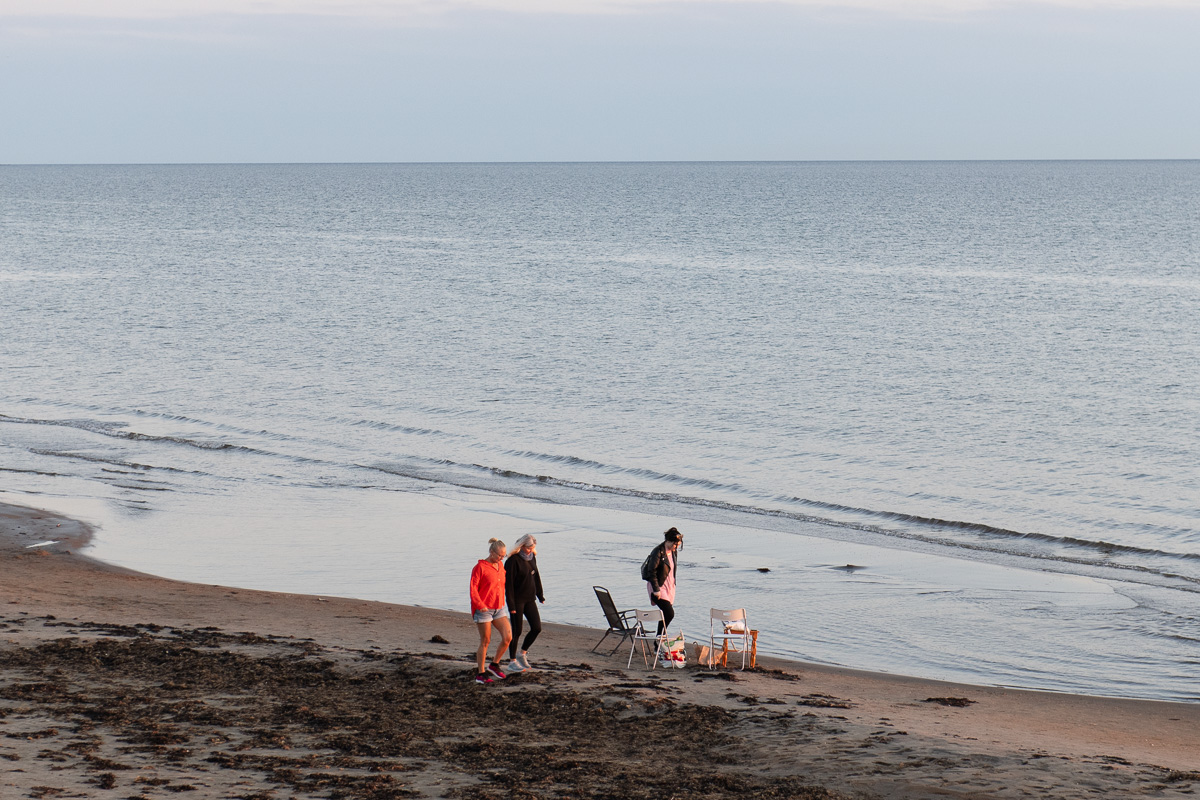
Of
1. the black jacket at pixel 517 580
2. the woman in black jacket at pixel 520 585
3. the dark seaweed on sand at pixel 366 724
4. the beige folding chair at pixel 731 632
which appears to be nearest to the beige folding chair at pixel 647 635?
the beige folding chair at pixel 731 632

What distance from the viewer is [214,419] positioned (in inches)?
1316

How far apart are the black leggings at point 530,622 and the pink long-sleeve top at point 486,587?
1.40 ft

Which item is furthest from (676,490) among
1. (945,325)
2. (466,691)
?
(945,325)

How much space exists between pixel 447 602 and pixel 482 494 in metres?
7.98

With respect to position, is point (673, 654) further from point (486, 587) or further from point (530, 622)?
point (486, 587)

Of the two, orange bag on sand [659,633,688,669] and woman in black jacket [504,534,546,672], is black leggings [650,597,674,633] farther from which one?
woman in black jacket [504,534,546,672]

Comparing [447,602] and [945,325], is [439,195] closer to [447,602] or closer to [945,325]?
[945,325]

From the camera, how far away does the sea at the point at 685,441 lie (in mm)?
17719

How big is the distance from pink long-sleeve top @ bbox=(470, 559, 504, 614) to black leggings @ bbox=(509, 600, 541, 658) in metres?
0.43

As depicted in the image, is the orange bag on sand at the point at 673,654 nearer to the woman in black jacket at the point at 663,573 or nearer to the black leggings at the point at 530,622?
the woman in black jacket at the point at 663,573

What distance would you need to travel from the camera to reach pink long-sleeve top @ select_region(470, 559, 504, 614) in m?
12.0

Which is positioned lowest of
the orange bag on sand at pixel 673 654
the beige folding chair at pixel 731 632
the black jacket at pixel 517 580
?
the orange bag on sand at pixel 673 654

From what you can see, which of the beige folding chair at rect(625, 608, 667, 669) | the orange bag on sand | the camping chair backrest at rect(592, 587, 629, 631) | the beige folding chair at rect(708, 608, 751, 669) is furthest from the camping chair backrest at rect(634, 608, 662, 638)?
the beige folding chair at rect(708, 608, 751, 669)

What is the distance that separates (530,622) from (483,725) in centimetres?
190
